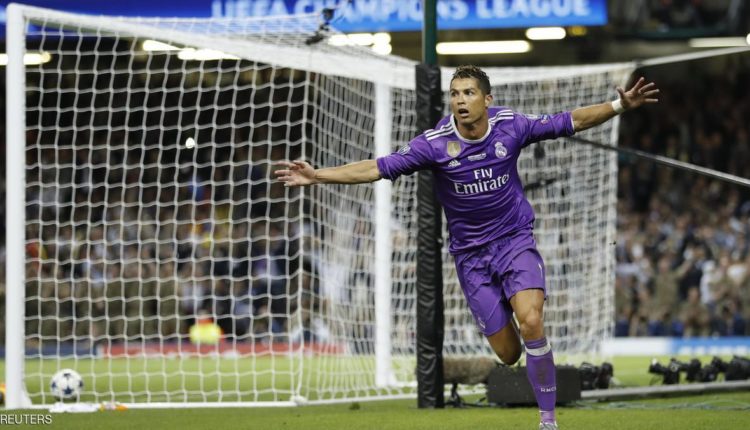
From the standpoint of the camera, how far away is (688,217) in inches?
958

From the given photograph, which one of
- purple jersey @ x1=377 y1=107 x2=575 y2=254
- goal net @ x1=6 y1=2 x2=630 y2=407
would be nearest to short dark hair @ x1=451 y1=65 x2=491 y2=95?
purple jersey @ x1=377 y1=107 x2=575 y2=254

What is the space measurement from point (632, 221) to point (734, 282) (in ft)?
10.1

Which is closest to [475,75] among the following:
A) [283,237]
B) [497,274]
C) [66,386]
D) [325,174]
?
[325,174]

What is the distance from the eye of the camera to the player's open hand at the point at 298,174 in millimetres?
7082

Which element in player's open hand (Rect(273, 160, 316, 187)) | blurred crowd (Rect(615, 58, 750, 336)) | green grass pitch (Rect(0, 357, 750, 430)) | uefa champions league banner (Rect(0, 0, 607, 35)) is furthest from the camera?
blurred crowd (Rect(615, 58, 750, 336))

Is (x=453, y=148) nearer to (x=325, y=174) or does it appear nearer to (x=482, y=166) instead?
(x=482, y=166)

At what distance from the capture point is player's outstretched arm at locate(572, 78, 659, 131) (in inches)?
286

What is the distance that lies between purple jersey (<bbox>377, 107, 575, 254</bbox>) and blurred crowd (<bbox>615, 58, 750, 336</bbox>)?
14.7 m

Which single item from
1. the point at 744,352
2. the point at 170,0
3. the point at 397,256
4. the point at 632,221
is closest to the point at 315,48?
the point at 397,256

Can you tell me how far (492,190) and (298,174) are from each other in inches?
49.3

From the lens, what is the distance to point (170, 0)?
1931 cm

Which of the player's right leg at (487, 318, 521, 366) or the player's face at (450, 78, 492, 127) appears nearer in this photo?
the player's face at (450, 78, 492, 127)

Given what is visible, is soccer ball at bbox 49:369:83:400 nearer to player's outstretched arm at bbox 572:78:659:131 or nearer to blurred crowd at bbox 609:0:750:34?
player's outstretched arm at bbox 572:78:659:131

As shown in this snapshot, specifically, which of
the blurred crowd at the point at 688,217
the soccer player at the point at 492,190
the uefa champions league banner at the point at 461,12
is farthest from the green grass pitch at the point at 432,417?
the blurred crowd at the point at 688,217
